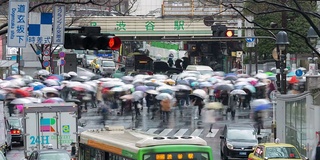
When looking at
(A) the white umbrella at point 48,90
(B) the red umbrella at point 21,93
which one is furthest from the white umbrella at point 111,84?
(B) the red umbrella at point 21,93

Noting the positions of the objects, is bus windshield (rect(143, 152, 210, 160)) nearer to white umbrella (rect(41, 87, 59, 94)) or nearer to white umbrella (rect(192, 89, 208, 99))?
white umbrella (rect(41, 87, 59, 94))

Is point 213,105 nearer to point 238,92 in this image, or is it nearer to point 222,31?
point 238,92

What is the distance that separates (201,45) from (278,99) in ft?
158

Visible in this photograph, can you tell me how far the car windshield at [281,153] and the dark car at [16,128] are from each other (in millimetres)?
15633

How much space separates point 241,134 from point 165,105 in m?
7.85

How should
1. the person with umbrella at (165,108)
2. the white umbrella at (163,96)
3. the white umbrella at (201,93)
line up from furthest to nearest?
the person with umbrella at (165,108)
the white umbrella at (201,93)
the white umbrella at (163,96)

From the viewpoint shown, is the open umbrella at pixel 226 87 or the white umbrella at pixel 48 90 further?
the open umbrella at pixel 226 87

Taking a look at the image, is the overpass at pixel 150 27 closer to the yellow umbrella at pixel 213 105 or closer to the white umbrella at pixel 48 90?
the yellow umbrella at pixel 213 105

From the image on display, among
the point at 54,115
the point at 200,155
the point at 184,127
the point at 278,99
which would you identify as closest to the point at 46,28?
the point at 54,115

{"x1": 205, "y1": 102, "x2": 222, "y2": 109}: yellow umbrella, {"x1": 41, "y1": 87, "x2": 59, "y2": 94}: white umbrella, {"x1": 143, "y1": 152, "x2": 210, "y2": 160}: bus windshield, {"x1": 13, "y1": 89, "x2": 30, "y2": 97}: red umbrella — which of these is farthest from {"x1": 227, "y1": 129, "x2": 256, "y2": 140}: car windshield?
{"x1": 143, "y1": 152, "x2": 210, "y2": 160}: bus windshield

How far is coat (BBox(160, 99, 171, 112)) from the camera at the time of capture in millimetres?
40438

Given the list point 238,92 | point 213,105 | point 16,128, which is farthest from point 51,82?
point 238,92

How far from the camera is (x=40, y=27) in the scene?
22922 mm

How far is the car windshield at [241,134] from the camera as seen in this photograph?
111 feet
